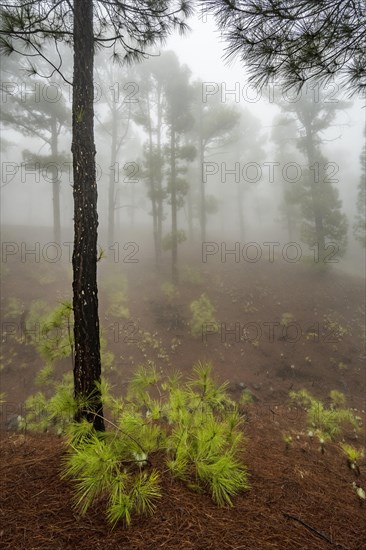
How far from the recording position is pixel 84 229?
3.43 meters

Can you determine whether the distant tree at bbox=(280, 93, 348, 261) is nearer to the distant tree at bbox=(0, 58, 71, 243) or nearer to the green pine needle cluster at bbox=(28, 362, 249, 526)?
the distant tree at bbox=(0, 58, 71, 243)

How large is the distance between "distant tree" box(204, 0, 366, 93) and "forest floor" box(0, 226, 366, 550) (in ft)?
16.5

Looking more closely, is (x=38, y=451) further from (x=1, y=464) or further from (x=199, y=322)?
(x=199, y=322)

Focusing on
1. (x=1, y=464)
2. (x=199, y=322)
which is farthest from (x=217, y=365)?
(x=1, y=464)

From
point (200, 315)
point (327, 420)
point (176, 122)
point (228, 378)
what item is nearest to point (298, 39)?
point (327, 420)

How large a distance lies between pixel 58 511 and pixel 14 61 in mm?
17486

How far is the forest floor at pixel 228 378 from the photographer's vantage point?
2.15m

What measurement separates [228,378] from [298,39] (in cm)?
851

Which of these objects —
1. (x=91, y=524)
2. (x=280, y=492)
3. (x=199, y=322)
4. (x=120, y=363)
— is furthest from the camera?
(x=199, y=322)

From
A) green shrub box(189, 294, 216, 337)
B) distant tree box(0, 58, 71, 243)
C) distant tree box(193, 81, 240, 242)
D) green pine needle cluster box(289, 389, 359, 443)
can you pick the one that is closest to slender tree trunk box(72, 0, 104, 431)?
green pine needle cluster box(289, 389, 359, 443)

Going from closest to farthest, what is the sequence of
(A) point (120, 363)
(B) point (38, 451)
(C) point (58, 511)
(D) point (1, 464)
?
1. (C) point (58, 511)
2. (D) point (1, 464)
3. (B) point (38, 451)
4. (A) point (120, 363)

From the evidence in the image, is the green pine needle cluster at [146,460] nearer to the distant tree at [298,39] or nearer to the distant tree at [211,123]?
the distant tree at [298,39]

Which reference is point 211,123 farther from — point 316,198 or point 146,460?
point 146,460

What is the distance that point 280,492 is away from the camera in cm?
278
